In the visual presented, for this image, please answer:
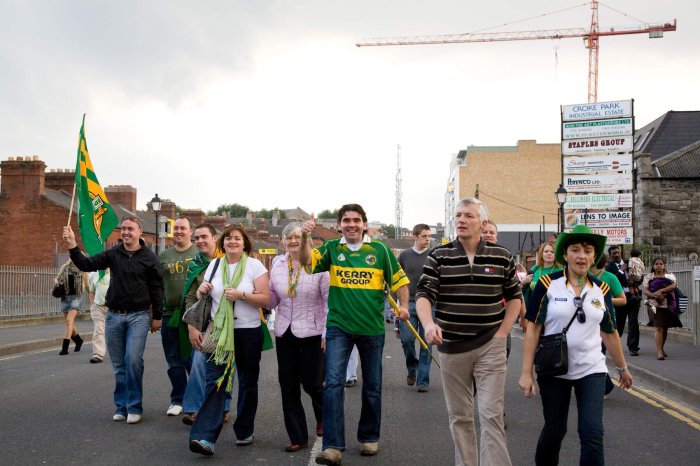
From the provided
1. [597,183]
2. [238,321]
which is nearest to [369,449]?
[238,321]

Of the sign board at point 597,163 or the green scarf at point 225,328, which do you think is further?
the sign board at point 597,163

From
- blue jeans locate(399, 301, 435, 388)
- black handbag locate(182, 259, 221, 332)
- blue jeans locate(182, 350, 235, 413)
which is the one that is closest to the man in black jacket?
blue jeans locate(182, 350, 235, 413)

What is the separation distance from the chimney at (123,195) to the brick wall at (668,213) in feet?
99.0

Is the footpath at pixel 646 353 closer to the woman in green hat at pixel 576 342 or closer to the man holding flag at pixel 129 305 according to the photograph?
the woman in green hat at pixel 576 342

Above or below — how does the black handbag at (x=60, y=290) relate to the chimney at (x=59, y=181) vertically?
below

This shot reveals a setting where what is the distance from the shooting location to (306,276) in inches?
277

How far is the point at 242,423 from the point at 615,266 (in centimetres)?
815

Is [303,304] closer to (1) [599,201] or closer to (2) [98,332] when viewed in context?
(2) [98,332]

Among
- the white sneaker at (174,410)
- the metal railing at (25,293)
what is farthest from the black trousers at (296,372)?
the metal railing at (25,293)

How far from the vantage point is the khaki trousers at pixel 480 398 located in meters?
5.10

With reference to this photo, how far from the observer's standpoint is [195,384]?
759 cm

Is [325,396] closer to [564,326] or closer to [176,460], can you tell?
[176,460]

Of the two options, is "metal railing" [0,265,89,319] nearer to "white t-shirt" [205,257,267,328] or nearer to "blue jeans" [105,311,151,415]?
"blue jeans" [105,311,151,415]

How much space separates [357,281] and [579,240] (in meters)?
1.94
